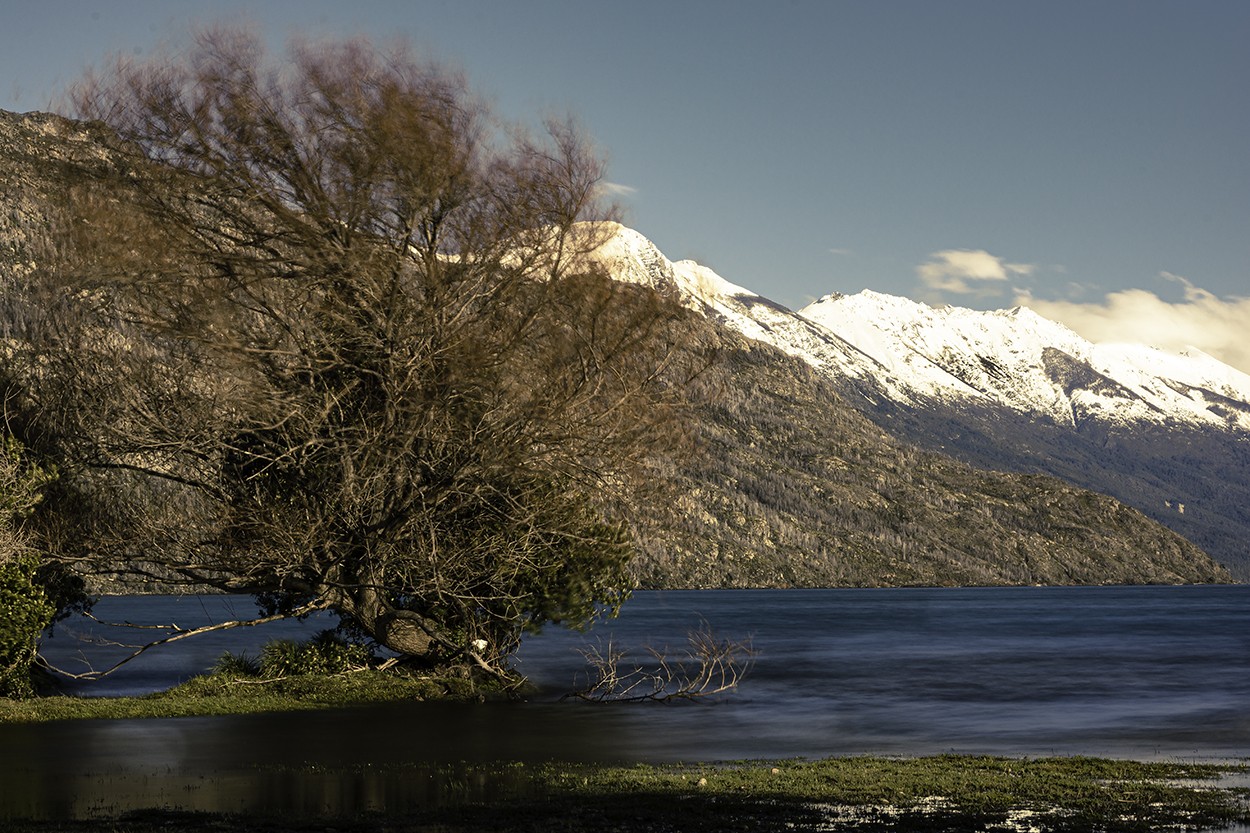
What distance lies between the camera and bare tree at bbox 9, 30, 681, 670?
29.6 meters

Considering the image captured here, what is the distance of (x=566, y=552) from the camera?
33844 millimetres

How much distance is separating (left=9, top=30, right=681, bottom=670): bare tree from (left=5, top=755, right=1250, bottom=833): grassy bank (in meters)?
9.85

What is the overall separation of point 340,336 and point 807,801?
51.7 ft

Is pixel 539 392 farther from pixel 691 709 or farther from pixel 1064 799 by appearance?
pixel 1064 799

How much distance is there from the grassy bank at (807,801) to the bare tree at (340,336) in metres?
9.85

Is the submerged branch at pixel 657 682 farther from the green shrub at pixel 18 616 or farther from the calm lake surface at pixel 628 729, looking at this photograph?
the green shrub at pixel 18 616

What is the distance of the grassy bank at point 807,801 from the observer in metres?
16.2

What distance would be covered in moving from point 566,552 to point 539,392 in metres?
5.18

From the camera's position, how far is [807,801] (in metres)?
18.2

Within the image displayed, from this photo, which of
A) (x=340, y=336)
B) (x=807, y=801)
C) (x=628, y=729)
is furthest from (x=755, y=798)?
(x=340, y=336)

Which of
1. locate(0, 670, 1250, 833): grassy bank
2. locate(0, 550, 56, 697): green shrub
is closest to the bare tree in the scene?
locate(0, 550, 56, 697): green shrub

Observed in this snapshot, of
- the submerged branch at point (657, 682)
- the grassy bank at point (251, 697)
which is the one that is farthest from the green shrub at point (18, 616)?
the submerged branch at point (657, 682)

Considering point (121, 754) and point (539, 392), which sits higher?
point (539, 392)

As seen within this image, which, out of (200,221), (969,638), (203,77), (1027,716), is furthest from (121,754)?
(969,638)
